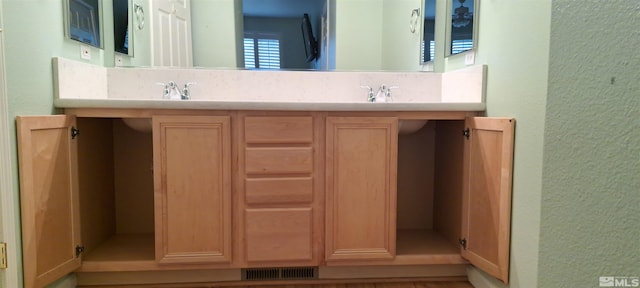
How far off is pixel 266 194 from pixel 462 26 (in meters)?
1.34

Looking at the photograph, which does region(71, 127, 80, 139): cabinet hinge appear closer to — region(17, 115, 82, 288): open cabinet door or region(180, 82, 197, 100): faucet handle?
region(17, 115, 82, 288): open cabinet door

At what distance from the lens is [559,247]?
91 centimetres

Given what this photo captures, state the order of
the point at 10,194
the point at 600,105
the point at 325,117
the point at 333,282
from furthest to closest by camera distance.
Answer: the point at 333,282
the point at 325,117
the point at 10,194
the point at 600,105

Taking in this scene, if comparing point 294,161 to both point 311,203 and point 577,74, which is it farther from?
point 577,74

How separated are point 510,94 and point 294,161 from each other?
36.9 inches

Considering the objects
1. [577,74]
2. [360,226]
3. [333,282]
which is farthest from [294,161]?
[577,74]

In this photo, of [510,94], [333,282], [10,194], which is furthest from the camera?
[333,282]

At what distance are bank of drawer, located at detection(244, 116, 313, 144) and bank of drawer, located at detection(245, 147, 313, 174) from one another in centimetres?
4

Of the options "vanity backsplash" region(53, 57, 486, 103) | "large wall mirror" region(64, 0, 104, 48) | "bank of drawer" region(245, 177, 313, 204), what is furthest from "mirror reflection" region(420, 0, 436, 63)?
"large wall mirror" region(64, 0, 104, 48)

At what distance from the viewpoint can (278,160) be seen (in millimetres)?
1552

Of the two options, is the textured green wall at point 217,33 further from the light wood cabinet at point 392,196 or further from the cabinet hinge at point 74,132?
the light wood cabinet at point 392,196

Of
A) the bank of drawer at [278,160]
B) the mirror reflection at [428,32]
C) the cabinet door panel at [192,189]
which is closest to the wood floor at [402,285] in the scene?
the cabinet door panel at [192,189]

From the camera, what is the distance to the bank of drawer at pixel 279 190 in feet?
5.09

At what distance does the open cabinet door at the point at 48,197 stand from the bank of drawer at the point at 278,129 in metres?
0.76
